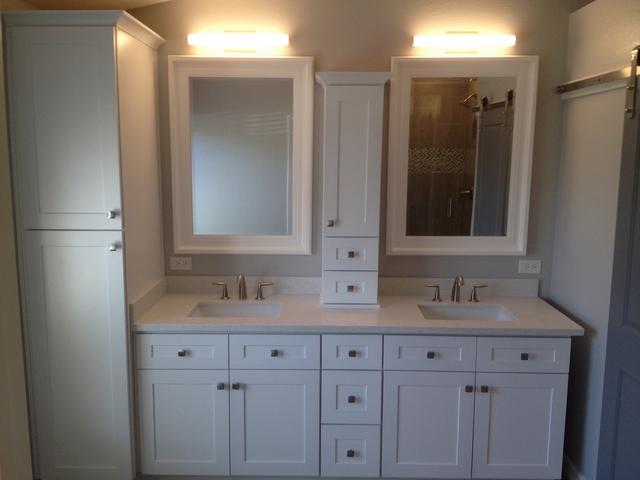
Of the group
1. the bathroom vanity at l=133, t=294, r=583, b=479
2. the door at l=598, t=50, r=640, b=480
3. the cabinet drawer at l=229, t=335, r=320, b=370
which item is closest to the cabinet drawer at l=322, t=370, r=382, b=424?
the bathroom vanity at l=133, t=294, r=583, b=479

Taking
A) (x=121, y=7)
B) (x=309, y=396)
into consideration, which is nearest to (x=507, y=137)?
(x=309, y=396)

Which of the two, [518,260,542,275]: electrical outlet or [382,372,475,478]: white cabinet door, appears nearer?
[382,372,475,478]: white cabinet door

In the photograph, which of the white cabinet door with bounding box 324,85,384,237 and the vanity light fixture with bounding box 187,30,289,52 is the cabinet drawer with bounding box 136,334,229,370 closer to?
the white cabinet door with bounding box 324,85,384,237

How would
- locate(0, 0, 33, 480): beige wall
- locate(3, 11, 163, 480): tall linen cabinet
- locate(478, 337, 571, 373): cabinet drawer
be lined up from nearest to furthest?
locate(0, 0, 33, 480): beige wall → locate(3, 11, 163, 480): tall linen cabinet → locate(478, 337, 571, 373): cabinet drawer

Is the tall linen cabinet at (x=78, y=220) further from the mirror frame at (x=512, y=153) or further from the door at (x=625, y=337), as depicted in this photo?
the door at (x=625, y=337)

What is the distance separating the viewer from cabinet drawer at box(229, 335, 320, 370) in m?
2.24

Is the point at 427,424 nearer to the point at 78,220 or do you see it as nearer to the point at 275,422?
the point at 275,422

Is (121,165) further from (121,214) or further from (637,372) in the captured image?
(637,372)

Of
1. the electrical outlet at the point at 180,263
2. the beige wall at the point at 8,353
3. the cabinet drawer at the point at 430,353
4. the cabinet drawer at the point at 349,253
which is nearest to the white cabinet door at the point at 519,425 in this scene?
the cabinet drawer at the point at 430,353

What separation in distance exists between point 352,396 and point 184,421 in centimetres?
81

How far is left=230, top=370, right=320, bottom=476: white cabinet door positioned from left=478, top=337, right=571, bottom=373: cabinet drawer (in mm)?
793

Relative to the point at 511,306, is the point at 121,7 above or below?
above

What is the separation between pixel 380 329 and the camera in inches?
87.4

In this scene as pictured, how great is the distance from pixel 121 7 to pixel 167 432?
7.07 ft
